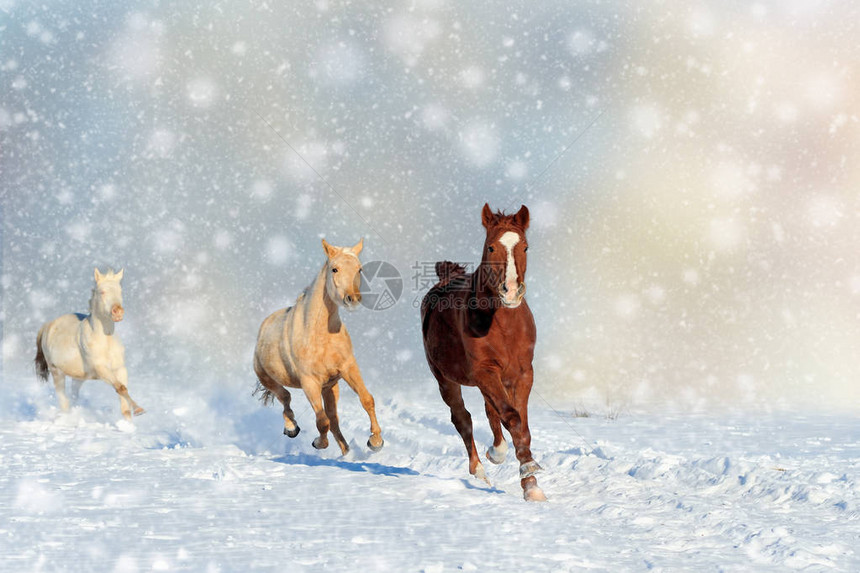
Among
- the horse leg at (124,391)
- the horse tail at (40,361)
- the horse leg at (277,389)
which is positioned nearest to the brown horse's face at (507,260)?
the horse leg at (277,389)

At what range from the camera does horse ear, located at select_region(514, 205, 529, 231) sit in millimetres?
5637

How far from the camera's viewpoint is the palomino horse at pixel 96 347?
1055 centimetres

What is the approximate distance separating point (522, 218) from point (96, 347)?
7338 mm

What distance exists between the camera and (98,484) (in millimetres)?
6227

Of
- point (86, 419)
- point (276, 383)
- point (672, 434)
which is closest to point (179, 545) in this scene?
point (276, 383)

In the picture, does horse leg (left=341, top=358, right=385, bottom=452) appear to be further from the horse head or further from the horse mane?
the horse head

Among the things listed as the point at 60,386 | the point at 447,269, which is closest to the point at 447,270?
the point at 447,269

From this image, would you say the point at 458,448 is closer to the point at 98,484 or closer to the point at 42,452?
the point at 98,484

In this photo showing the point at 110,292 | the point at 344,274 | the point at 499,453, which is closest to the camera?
the point at 499,453

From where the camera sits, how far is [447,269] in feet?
25.8

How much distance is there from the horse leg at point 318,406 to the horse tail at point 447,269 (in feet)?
5.17

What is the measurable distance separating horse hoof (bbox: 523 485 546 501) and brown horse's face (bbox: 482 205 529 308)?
4.43 ft

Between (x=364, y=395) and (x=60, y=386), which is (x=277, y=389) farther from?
(x=60, y=386)

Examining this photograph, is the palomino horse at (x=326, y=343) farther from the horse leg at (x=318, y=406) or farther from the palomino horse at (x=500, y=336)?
the palomino horse at (x=500, y=336)
